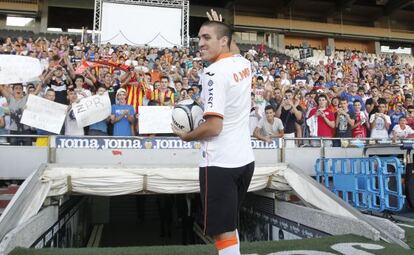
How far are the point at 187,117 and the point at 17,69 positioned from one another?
19.9 ft

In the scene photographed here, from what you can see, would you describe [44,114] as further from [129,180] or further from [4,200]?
[129,180]

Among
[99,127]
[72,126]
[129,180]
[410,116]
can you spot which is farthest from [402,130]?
[72,126]

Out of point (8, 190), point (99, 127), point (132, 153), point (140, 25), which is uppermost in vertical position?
point (140, 25)

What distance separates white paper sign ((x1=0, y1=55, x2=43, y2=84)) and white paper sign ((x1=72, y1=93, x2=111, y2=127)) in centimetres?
124

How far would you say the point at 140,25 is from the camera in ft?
71.8

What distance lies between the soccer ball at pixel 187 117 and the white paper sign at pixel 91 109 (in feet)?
16.0

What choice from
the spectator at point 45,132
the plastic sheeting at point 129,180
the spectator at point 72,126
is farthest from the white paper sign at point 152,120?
the spectator at point 45,132

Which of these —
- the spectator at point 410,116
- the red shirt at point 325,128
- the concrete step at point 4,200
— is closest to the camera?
the concrete step at point 4,200

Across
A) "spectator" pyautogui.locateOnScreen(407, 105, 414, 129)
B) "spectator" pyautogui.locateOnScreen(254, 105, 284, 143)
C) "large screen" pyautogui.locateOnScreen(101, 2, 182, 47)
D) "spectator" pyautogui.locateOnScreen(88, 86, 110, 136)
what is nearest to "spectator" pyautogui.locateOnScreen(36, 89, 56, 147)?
"spectator" pyautogui.locateOnScreen(88, 86, 110, 136)

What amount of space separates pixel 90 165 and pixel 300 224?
3.66 metres

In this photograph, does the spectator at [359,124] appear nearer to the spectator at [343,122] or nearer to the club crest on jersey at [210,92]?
the spectator at [343,122]

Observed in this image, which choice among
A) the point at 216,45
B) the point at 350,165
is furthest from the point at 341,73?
the point at 216,45

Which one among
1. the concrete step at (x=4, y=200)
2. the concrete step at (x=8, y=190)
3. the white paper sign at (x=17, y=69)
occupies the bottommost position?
the concrete step at (x=4, y=200)

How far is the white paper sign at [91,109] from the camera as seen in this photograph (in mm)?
7574
